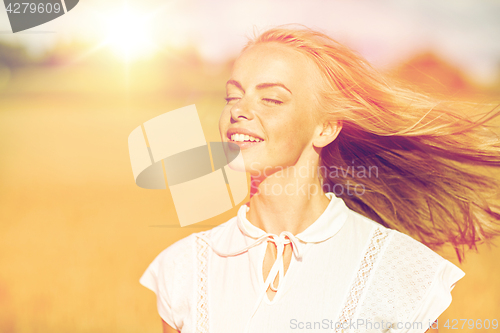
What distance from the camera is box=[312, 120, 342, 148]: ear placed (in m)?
1.48

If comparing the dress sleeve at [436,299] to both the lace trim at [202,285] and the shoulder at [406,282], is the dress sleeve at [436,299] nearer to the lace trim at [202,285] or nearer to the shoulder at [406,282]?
the shoulder at [406,282]

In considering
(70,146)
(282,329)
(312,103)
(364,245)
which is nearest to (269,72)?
(312,103)

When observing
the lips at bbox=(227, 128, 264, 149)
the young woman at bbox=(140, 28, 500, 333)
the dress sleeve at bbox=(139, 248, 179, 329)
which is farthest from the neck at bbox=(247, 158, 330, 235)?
the dress sleeve at bbox=(139, 248, 179, 329)

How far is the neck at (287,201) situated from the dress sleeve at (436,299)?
435 millimetres

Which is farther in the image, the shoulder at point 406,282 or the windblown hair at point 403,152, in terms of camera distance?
the windblown hair at point 403,152

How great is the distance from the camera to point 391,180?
5.76 ft

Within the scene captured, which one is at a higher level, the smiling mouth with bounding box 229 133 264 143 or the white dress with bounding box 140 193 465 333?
the smiling mouth with bounding box 229 133 264 143

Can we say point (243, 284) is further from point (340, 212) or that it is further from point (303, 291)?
point (340, 212)

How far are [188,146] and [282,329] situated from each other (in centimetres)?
98

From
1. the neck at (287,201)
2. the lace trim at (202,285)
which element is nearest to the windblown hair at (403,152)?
the neck at (287,201)

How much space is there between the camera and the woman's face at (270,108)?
1354 millimetres

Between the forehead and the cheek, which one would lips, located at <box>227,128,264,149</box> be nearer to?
the cheek

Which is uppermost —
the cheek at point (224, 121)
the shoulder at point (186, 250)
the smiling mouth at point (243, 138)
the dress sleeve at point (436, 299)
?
the cheek at point (224, 121)

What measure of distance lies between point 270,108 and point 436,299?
82 centimetres
